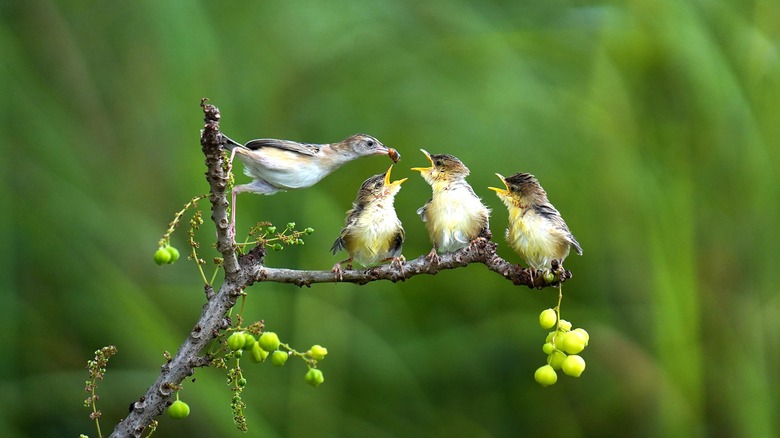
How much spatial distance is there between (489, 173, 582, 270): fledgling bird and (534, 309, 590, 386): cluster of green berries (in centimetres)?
6

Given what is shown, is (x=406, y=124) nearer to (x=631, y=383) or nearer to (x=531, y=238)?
(x=631, y=383)

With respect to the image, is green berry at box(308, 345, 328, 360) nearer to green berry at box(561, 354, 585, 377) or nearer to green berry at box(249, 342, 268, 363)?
green berry at box(249, 342, 268, 363)

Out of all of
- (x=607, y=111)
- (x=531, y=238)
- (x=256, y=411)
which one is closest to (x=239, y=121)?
(x=256, y=411)

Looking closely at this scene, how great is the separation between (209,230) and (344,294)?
1.19ft

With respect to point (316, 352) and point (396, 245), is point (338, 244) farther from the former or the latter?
point (316, 352)

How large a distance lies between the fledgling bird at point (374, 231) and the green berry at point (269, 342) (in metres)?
0.24

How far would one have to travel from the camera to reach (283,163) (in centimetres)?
106

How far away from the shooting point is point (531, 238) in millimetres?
1000

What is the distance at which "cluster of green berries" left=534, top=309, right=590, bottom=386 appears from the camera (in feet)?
3.01

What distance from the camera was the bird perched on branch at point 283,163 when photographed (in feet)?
3.43

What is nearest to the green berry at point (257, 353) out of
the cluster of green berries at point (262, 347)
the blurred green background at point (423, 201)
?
the cluster of green berries at point (262, 347)

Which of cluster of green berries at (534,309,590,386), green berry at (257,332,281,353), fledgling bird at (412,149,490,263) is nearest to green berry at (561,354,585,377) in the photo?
cluster of green berries at (534,309,590,386)

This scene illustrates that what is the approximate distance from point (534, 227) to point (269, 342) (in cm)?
33

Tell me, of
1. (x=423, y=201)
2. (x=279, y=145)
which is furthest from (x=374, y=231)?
(x=423, y=201)
